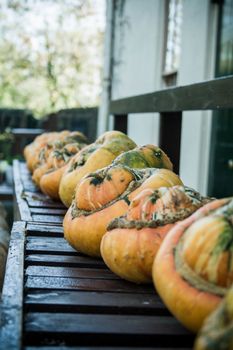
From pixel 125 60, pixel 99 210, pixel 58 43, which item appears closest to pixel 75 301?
pixel 99 210

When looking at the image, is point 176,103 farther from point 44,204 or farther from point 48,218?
point 44,204

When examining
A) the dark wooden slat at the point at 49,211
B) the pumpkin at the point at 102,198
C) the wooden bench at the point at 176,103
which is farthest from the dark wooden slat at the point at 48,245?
the wooden bench at the point at 176,103

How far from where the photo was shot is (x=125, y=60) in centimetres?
1061

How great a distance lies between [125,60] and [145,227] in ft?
29.2

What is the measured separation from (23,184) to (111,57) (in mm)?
7000

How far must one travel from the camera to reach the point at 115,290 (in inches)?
76.5

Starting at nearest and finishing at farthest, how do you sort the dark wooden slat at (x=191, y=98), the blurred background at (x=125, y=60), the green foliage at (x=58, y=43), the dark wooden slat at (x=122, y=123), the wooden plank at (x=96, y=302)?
the wooden plank at (x=96, y=302), the dark wooden slat at (x=191, y=98), the dark wooden slat at (x=122, y=123), the blurred background at (x=125, y=60), the green foliage at (x=58, y=43)

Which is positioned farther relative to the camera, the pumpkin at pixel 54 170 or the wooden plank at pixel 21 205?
the pumpkin at pixel 54 170

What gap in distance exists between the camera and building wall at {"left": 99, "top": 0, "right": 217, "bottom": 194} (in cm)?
627

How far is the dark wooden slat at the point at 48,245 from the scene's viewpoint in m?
2.45

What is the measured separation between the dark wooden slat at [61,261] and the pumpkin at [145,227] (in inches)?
12.0

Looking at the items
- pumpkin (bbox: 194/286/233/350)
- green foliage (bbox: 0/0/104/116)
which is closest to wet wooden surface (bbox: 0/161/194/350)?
pumpkin (bbox: 194/286/233/350)

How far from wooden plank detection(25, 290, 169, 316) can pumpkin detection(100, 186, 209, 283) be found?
0.09 metres

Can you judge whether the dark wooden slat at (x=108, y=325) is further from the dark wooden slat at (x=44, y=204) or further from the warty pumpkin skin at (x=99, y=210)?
the dark wooden slat at (x=44, y=204)
